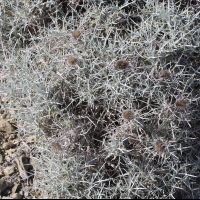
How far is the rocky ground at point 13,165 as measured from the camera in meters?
2.55

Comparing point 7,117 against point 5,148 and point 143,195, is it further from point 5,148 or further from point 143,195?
point 143,195

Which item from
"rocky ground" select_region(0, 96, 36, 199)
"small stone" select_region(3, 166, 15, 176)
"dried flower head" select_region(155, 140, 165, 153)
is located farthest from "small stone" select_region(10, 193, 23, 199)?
"dried flower head" select_region(155, 140, 165, 153)

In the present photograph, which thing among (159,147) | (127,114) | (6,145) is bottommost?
(6,145)

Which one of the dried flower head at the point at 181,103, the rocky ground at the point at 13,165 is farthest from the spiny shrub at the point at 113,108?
the rocky ground at the point at 13,165

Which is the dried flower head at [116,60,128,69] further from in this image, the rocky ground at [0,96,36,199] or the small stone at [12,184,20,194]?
the small stone at [12,184,20,194]

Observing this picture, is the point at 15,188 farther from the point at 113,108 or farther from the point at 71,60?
the point at 71,60

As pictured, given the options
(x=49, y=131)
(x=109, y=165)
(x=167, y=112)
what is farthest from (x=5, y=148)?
(x=167, y=112)

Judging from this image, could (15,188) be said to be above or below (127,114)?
below

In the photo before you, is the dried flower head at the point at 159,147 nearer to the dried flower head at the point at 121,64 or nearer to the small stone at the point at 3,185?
the dried flower head at the point at 121,64

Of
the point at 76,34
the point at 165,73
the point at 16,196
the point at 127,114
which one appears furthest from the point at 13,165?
the point at 165,73

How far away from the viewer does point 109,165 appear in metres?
2.55

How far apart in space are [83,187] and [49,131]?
736mm

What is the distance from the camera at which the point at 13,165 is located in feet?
8.92

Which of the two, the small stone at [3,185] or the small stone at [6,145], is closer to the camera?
the small stone at [3,185]
